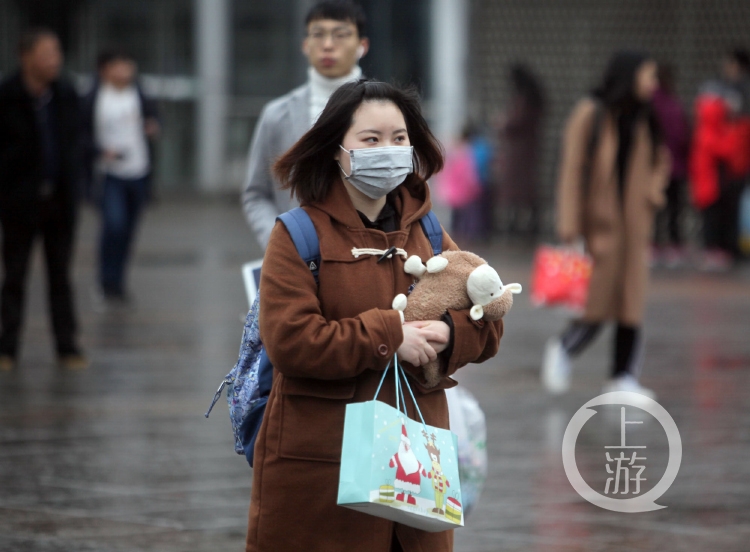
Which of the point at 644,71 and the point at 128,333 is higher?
the point at 644,71

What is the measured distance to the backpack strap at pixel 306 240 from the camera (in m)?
3.07

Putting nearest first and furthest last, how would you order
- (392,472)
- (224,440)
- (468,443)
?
1. (392,472)
2. (468,443)
3. (224,440)

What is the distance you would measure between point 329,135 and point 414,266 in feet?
1.27

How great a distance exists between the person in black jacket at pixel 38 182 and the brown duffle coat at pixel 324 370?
17.2ft

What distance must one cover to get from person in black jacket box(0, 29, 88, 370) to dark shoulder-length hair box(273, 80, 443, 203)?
510 centimetres

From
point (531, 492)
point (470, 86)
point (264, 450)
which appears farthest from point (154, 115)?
point (470, 86)

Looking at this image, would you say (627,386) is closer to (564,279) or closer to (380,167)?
(564,279)

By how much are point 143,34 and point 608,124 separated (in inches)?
773

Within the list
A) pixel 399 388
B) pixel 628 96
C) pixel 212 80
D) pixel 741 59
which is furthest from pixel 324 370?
pixel 212 80

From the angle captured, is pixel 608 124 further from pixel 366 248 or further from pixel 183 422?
pixel 366 248

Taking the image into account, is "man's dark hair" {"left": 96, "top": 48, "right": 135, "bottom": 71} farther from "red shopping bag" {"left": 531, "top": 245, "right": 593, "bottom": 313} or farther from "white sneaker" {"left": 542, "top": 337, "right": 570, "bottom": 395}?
"white sneaker" {"left": 542, "top": 337, "right": 570, "bottom": 395}

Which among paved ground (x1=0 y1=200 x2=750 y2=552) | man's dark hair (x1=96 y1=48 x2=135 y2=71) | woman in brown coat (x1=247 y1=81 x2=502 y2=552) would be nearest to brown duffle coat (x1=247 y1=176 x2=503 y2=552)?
woman in brown coat (x1=247 y1=81 x2=502 y2=552)

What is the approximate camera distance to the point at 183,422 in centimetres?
659

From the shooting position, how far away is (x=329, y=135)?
10.5ft
